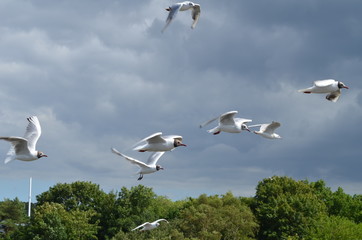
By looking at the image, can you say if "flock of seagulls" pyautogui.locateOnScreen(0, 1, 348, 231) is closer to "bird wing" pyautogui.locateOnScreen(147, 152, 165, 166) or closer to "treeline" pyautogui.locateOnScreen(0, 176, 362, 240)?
"bird wing" pyautogui.locateOnScreen(147, 152, 165, 166)

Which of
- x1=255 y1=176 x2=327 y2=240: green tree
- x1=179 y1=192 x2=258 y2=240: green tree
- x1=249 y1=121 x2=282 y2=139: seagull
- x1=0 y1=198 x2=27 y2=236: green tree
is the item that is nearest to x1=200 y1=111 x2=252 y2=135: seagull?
x1=249 y1=121 x2=282 y2=139: seagull

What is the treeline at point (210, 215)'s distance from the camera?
54.6 m

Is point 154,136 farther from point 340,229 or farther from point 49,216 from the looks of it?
point 49,216

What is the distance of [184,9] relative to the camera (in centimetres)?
2323

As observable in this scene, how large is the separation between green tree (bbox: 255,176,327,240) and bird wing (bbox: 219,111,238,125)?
3290cm

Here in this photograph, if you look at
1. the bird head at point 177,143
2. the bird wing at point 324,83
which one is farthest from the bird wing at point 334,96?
the bird head at point 177,143

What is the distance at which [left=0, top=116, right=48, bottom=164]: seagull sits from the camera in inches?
867

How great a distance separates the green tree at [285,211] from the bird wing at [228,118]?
32895 mm

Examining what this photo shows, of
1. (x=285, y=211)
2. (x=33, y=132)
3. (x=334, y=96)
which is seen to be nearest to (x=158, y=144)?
(x=33, y=132)

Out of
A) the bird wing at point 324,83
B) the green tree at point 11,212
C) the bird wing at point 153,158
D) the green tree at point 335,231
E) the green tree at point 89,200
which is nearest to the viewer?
the bird wing at point 324,83

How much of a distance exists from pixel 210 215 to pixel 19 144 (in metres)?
34.9

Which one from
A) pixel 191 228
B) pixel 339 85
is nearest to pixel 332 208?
pixel 191 228

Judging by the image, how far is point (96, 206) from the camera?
71.4 m

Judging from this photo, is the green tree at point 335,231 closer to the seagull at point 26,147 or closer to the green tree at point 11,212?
the seagull at point 26,147
